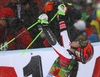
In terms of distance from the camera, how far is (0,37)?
2.01 meters

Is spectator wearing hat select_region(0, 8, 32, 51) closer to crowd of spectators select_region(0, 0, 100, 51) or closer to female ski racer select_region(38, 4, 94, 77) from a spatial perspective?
crowd of spectators select_region(0, 0, 100, 51)

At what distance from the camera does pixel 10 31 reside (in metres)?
2.05

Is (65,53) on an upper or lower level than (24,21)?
lower

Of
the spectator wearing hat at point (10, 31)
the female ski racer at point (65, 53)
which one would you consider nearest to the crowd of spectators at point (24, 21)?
the spectator wearing hat at point (10, 31)

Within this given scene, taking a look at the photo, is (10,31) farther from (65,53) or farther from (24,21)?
(65,53)

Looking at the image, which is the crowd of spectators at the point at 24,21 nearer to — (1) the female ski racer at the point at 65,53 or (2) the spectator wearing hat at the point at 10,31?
(2) the spectator wearing hat at the point at 10,31

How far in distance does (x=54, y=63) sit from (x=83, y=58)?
0.32m

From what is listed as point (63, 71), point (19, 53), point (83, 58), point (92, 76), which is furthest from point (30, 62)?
point (92, 76)

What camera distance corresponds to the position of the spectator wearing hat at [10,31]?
198 cm

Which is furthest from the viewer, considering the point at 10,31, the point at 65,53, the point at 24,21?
the point at 24,21

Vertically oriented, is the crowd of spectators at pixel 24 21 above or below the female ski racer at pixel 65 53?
above

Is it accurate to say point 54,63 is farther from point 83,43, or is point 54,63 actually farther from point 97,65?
point 97,65

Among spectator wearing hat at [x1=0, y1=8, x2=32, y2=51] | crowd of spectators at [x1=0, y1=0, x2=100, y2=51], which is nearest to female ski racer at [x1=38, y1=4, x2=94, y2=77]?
crowd of spectators at [x1=0, y1=0, x2=100, y2=51]

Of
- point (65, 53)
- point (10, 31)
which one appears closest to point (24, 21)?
point (10, 31)
